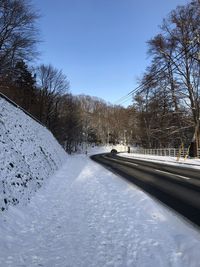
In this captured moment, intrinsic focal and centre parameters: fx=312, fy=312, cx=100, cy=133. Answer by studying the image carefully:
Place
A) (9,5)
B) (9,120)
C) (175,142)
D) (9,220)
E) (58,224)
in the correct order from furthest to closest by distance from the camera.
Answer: (175,142) → (9,5) → (9,120) → (58,224) → (9,220)

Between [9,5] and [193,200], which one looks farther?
[9,5]

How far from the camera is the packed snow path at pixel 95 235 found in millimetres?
4797

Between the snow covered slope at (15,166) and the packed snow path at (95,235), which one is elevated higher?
the snow covered slope at (15,166)

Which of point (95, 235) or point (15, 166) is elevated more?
point (15, 166)

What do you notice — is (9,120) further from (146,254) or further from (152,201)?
(146,254)

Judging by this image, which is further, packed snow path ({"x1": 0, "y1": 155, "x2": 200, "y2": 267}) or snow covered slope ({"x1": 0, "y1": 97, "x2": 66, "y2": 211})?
snow covered slope ({"x1": 0, "y1": 97, "x2": 66, "y2": 211})

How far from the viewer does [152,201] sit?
9.30 m

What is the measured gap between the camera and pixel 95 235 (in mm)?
6023

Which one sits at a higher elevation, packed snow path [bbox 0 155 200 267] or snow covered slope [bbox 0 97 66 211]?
snow covered slope [bbox 0 97 66 211]

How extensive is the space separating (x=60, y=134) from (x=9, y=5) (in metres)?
50.8

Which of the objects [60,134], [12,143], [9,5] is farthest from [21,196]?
[60,134]

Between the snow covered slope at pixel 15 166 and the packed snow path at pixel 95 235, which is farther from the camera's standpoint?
the snow covered slope at pixel 15 166

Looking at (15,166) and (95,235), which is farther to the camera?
(15,166)

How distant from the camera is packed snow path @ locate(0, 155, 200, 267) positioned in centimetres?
480
